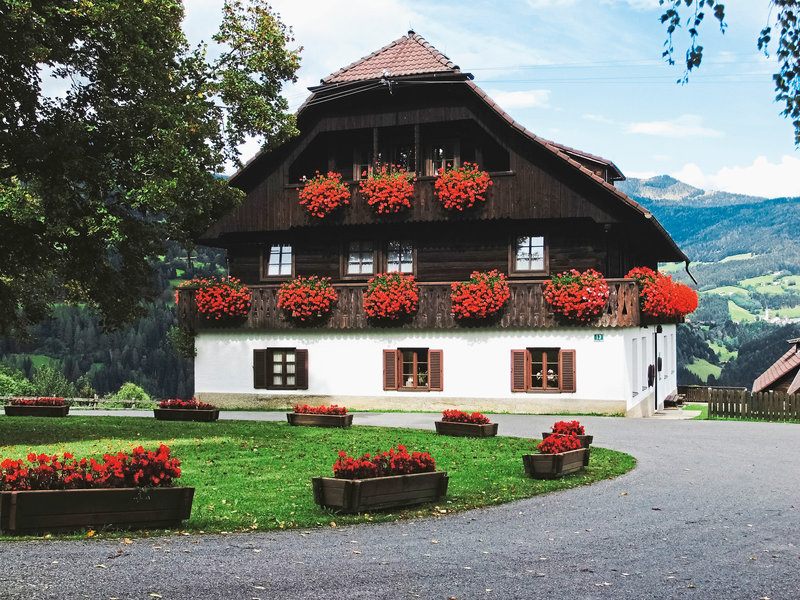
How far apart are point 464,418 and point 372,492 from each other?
10.6 metres

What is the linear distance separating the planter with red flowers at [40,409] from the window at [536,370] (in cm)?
1448

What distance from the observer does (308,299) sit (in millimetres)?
32844

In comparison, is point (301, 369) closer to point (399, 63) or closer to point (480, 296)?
point (480, 296)

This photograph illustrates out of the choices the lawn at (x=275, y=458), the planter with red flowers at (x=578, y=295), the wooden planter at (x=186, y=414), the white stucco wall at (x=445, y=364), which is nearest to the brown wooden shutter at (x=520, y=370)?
the white stucco wall at (x=445, y=364)

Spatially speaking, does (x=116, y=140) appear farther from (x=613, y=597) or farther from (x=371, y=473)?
(x=613, y=597)

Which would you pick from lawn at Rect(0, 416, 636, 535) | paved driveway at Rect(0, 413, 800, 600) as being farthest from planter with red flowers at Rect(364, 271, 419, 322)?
paved driveway at Rect(0, 413, 800, 600)

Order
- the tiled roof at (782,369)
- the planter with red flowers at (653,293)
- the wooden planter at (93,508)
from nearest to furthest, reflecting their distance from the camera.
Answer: the wooden planter at (93,508), the planter with red flowers at (653,293), the tiled roof at (782,369)

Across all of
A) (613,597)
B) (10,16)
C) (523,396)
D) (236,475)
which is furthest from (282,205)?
(613,597)

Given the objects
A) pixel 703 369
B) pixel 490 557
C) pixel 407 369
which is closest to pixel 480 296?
pixel 407 369

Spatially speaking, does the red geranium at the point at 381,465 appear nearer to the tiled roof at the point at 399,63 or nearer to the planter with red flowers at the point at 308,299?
the planter with red flowers at the point at 308,299

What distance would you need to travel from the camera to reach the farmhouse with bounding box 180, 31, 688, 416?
30672 mm

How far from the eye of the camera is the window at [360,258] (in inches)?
1356

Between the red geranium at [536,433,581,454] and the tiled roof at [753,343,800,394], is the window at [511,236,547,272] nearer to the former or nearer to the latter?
the red geranium at [536,433,581,454]

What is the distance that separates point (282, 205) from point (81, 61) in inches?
500
